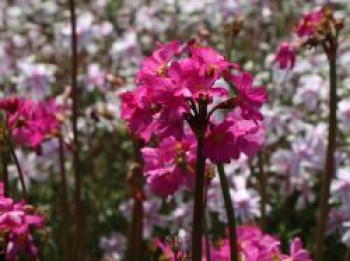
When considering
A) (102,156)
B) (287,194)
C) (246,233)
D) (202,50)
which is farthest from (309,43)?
(102,156)

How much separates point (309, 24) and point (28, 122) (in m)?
0.91

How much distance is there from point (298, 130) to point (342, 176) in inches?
26.9

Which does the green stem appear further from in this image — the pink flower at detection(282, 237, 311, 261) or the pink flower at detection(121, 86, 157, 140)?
the pink flower at detection(282, 237, 311, 261)

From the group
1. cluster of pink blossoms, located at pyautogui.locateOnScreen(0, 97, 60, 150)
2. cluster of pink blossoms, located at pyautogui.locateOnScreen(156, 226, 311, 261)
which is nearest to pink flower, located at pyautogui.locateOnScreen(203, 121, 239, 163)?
cluster of pink blossoms, located at pyautogui.locateOnScreen(156, 226, 311, 261)

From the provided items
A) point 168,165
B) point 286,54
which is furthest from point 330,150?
point 168,165

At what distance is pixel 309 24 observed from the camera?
251 cm

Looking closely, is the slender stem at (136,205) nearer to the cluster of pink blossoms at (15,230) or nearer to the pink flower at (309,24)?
the pink flower at (309,24)

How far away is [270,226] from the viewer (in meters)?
3.95

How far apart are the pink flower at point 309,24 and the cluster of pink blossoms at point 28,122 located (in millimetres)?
878

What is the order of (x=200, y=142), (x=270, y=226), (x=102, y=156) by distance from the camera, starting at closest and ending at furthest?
1. (x=200, y=142)
2. (x=270, y=226)
3. (x=102, y=156)

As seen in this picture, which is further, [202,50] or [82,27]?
[82,27]

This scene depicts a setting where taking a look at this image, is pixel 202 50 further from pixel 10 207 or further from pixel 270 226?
pixel 270 226

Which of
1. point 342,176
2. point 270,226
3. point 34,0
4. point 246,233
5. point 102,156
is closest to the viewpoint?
point 246,233

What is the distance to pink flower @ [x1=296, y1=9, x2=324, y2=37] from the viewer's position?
2498 millimetres
